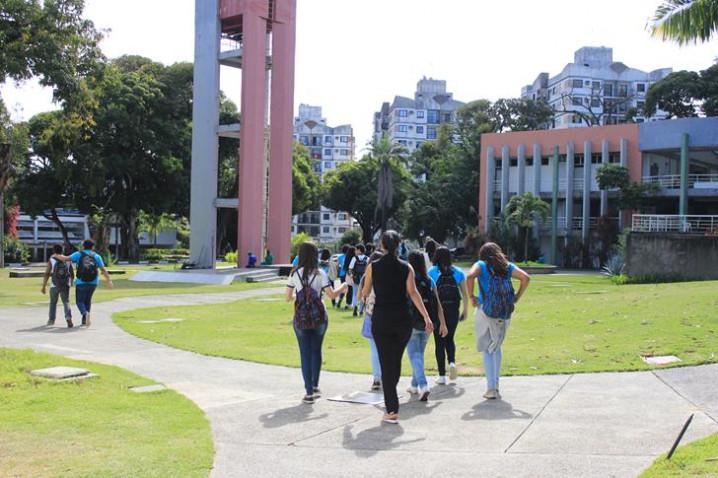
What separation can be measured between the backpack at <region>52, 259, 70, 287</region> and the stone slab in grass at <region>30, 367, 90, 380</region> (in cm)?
634

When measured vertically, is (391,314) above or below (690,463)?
above

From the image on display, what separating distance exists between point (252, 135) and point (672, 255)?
62.2 ft

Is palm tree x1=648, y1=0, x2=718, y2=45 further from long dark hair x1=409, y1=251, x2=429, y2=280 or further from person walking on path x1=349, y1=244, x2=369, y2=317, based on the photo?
long dark hair x1=409, y1=251, x2=429, y2=280

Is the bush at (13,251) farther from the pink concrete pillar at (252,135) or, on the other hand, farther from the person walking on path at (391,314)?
the person walking on path at (391,314)

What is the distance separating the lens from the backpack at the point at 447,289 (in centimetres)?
909

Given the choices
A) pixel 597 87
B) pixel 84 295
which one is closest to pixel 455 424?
pixel 84 295

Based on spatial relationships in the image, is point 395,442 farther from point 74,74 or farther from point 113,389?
point 74,74

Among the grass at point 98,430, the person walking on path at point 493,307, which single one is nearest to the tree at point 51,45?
the grass at point 98,430

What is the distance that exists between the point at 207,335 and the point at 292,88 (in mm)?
24825

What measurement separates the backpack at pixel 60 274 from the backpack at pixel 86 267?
585 millimetres

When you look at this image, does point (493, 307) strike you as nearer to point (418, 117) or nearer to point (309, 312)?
point (309, 312)

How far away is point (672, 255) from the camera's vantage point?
28.2m

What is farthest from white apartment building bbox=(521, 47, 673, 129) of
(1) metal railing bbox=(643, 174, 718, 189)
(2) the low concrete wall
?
(2) the low concrete wall

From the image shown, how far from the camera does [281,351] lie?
1190cm
